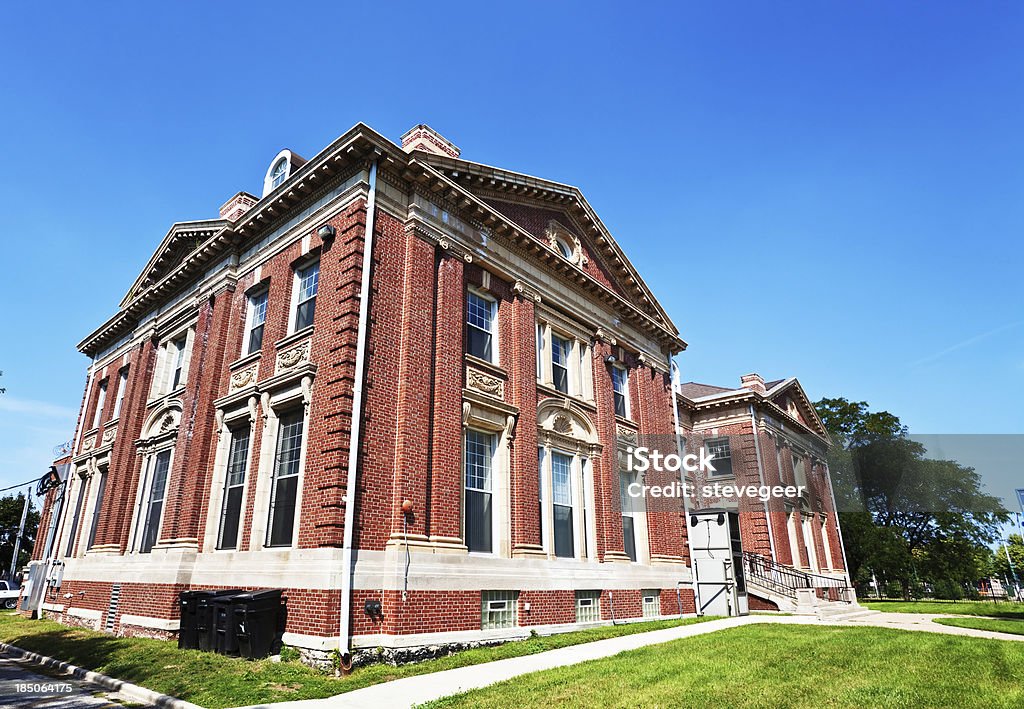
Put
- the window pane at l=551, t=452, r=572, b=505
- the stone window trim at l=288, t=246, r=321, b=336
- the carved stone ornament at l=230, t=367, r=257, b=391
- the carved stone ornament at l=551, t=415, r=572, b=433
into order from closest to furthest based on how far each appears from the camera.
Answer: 1. the stone window trim at l=288, t=246, r=321, b=336
2. the carved stone ornament at l=230, t=367, r=257, b=391
3. the window pane at l=551, t=452, r=572, b=505
4. the carved stone ornament at l=551, t=415, r=572, b=433

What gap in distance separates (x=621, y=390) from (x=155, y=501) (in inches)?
589

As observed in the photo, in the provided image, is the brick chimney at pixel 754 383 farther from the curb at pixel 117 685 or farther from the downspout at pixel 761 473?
the curb at pixel 117 685

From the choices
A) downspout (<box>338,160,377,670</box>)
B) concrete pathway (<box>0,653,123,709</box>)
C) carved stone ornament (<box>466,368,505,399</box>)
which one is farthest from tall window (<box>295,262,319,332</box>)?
concrete pathway (<box>0,653,123,709</box>)

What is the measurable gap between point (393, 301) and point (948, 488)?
178 ft

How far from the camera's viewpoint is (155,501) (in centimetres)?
1728

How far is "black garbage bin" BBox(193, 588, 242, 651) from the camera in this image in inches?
446

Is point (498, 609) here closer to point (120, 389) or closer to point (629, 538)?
point (629, 538)

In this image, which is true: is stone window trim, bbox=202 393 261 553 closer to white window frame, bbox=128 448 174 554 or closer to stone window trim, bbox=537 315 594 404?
white window frame, bbox=128 448 174 554

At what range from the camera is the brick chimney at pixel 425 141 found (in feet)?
53.8

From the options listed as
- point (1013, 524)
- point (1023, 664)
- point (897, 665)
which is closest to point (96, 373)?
point (897, 665)

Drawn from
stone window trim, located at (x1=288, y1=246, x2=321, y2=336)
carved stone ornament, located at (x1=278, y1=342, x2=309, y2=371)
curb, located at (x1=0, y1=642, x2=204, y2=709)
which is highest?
stone window trim, located at (x1=288, y1=246, x2=321, y2=336)

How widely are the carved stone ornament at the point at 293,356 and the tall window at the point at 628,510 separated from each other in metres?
10.6

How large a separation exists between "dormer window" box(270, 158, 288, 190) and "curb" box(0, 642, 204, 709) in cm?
1241

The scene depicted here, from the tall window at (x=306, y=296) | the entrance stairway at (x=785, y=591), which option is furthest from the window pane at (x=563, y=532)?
the entrance stairway at (x=785, y=591)
